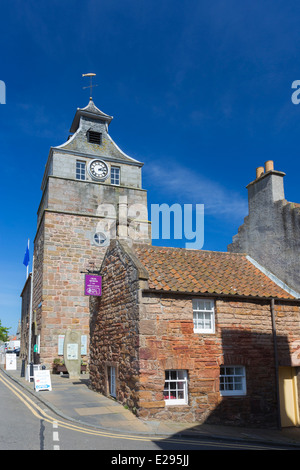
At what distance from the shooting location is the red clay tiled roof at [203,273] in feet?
46.0

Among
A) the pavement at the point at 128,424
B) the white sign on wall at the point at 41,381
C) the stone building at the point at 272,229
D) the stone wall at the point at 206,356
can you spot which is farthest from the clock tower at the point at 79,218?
the stone wall at the point at 206,356

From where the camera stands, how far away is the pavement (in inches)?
425

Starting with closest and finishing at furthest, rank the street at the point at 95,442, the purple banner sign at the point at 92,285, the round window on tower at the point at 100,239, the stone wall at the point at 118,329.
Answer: the street at the point at 95,442 → the stone wall at the point at 118,329 → the purple banner sign at the point at 92,285 → the round window on tower at the point at 100,239

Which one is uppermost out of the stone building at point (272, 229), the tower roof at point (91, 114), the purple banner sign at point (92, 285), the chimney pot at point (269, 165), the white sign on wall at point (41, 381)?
the tower roof at point (91, 114)

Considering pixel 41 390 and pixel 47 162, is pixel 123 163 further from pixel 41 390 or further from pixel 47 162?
pixel 41 390

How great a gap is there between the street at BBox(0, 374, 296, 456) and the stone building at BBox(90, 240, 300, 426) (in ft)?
7.15

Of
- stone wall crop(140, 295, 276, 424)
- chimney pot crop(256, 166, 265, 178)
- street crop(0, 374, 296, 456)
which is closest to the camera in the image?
street crop(0, 374, 296, 456)

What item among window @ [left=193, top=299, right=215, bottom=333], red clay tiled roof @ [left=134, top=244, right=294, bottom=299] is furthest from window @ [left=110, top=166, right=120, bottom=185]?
window @ [left=193, top=299, right=215, bottom=333]

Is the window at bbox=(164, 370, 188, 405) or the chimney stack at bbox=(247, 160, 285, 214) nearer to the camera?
the window at bbox=(164, 370, 188, 405)

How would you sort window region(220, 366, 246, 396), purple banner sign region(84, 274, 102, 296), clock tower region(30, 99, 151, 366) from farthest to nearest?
clock tower region(30, 99, 151, 366) → purple banner sign region(84, 274, 102, 296) → window region(220, 366, 246, 396)

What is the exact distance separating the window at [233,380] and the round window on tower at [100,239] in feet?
48.1

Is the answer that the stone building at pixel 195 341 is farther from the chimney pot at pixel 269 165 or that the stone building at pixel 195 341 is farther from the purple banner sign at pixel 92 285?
the chimney pot at pixel 269 165

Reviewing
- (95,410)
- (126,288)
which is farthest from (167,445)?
(126,288)

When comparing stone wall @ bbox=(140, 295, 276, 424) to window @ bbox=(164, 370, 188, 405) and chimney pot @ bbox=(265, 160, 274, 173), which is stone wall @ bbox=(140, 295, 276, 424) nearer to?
window @ bbox=(164, 370, 188, 405)
